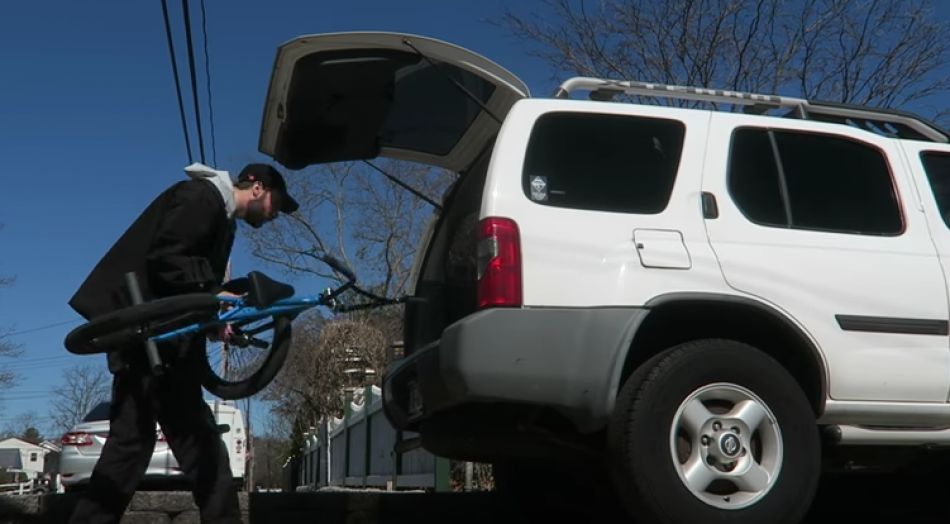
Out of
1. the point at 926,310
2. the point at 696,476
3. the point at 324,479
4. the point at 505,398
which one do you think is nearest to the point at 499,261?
the point at 505,398

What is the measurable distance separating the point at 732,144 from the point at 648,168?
16.8 inches

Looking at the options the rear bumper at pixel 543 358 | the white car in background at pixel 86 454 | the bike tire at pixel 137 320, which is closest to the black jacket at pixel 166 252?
the bike tire at pixel 137 320

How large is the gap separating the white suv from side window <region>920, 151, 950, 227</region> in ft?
0.04

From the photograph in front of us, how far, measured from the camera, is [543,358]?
3.77 meters

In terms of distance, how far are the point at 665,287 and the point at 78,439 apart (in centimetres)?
1047

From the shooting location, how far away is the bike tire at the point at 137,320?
3.77 metres

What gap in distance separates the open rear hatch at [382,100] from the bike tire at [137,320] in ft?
4.08

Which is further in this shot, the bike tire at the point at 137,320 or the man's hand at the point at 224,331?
the man's hand at the point at 224,331

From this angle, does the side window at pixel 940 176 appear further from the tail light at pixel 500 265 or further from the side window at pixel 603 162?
the tail light at pixel 500 265

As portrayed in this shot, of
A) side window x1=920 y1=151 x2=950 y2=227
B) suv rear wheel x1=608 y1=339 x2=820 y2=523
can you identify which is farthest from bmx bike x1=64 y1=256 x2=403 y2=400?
side window x1=920 y1=151 x2=950 y2=227

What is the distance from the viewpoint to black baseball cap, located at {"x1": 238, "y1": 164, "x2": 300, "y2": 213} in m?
4.34

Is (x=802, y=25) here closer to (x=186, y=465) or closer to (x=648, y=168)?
(x=648, y=168)

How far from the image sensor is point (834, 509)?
5.79 m

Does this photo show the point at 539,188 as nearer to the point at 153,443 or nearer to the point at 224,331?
the point at 224,331
